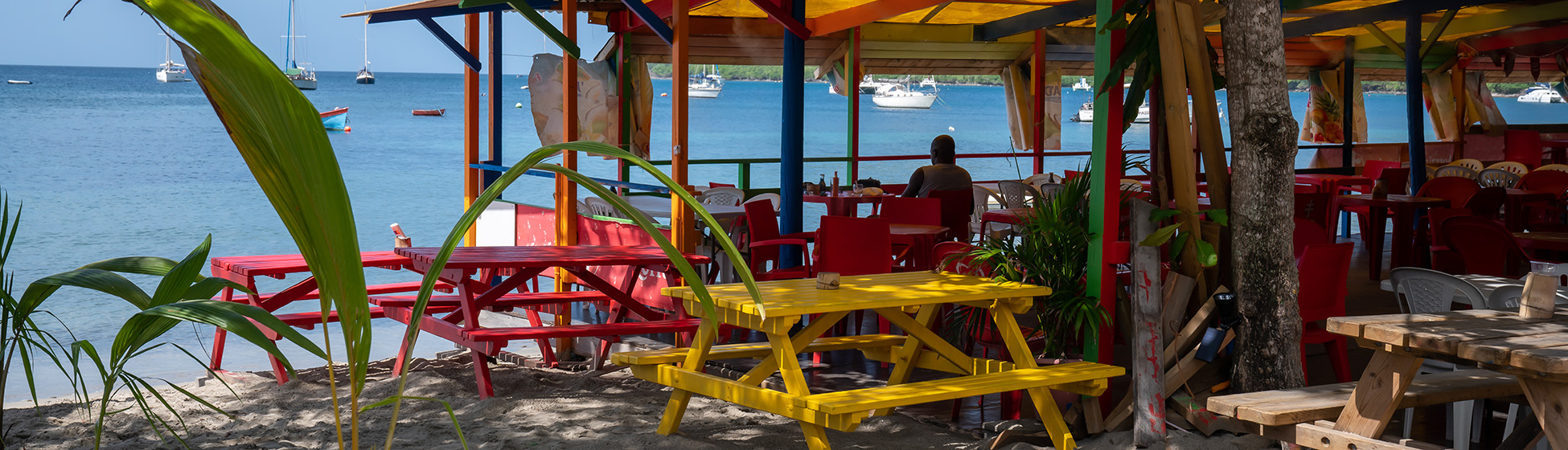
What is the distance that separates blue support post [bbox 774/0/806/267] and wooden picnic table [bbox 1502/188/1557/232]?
488cm

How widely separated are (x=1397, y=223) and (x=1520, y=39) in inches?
152

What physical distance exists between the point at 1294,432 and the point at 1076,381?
35.5 inches

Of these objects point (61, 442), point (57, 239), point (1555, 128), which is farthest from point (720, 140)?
point (61, 442)

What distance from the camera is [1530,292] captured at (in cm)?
326

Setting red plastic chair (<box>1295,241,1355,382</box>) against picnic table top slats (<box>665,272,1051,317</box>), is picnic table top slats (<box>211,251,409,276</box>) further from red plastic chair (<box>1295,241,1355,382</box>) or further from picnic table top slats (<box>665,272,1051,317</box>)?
red plastic chair (<box>1295,241,1355,382</box>)

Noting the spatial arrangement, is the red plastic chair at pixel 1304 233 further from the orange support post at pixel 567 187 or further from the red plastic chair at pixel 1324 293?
the orange support post at pixel 567 187

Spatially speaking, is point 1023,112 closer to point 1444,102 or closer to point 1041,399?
point 1444,102

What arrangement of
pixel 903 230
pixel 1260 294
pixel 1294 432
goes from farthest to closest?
pixel 903 230 < pixel 1260 294 < pixel 1294 432

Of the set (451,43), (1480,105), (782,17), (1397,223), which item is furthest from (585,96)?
(1480,105)

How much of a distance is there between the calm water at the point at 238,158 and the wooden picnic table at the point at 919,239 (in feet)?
12.6

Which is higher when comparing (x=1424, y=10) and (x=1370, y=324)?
(x=1424, y=10)

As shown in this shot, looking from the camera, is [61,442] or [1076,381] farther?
[61,442]

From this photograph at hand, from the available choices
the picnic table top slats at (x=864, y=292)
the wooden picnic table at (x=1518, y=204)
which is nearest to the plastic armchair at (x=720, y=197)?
the picnic table top slats at (x=864, y=292)

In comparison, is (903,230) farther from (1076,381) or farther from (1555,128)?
(1555,128)
